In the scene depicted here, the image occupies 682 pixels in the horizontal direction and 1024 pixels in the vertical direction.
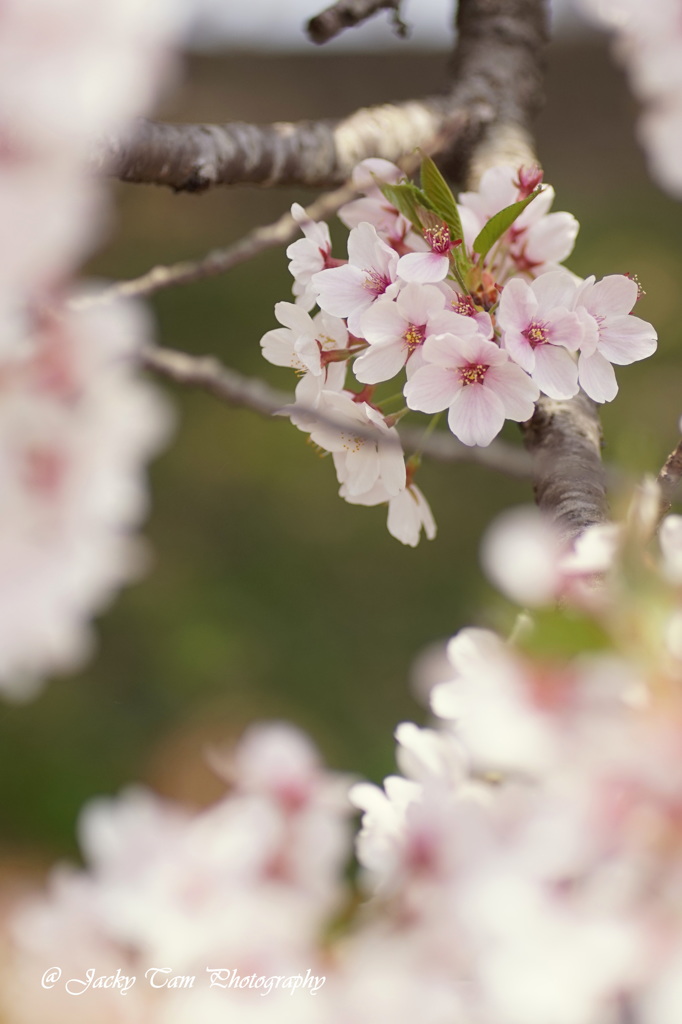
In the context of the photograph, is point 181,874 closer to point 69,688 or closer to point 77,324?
point 77,324

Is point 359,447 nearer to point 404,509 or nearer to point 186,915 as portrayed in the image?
point 404,509

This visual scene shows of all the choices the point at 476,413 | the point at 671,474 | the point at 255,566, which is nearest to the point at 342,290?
the point at 476,413

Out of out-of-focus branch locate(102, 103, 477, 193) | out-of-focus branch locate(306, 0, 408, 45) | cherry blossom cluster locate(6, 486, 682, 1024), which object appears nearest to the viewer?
cherry blossom cluster locate(6, 486, 682, 1024)

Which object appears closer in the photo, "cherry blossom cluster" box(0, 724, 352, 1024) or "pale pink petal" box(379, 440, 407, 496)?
"cherry blossom cluster" box(0, 724, 352, 1024)

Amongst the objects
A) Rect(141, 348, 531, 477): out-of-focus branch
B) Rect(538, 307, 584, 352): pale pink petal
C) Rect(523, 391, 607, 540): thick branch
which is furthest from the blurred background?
Rect(538, 307, 584, 352): pale pink petal

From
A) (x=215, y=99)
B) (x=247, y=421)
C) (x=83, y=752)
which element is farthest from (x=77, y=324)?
(x=215, y=99)

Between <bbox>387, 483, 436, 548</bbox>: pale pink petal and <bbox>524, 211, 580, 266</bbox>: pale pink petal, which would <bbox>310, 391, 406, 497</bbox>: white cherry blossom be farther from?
<bbox>524, 211, 580, 266</bbox>: pale pink petal

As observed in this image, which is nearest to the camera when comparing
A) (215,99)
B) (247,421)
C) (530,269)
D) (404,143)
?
(530,269)
